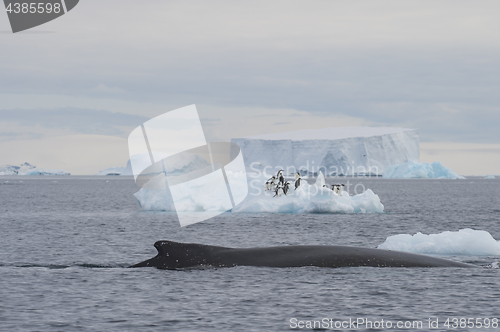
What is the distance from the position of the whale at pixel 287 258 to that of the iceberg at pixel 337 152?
400 feet

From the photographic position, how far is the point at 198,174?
1950 inches

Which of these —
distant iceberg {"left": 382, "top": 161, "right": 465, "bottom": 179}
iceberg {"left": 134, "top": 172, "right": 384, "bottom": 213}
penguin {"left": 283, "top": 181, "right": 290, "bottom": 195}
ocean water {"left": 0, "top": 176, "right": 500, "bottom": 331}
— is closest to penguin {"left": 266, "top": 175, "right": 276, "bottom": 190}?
iceberg {"left": 134, "top": 172, "right": 384, "bottom": 213}

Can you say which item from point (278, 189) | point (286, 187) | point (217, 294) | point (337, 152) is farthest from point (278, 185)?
point (337, 152)

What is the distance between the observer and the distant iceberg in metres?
139

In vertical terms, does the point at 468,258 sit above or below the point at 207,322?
below

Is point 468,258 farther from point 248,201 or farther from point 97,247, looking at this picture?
point 248,201

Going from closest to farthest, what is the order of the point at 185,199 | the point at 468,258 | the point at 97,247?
the point at 468,258, the point at 97,247, the point at 185,199

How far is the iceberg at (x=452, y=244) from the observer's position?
20.5 m

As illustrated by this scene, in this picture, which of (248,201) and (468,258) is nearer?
(468,258)

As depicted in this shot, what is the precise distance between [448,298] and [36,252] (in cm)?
1553

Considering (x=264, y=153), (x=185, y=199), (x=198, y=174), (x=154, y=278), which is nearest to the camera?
(x=154, y=278)

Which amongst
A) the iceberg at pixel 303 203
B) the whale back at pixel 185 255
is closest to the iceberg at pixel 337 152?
the iceberg at pixel 303 203

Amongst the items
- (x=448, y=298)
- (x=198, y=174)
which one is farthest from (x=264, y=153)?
(x=448, y=298)

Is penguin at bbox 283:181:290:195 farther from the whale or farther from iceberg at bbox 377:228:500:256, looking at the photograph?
the whale
